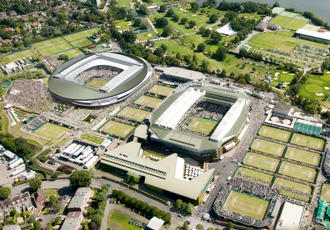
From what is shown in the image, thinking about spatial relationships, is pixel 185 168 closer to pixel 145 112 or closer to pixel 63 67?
pixel 145 112

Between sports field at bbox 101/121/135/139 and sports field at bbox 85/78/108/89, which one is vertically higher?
sports field at bbox 85/78/108/89

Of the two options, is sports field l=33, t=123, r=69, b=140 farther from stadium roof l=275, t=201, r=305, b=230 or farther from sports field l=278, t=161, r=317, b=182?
stadium roof l=275, t=201, r=305, b=230

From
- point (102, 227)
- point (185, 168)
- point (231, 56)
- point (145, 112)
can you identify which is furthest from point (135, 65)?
point (102, 227)

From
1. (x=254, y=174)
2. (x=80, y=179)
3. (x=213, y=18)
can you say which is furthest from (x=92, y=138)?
(x=213, y=18)

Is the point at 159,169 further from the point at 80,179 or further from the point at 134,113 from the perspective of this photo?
the point at 134,113

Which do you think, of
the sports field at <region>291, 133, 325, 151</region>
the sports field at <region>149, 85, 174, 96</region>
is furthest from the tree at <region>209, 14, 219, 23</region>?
the sports field at <region>291, 133, 325, 151</region>

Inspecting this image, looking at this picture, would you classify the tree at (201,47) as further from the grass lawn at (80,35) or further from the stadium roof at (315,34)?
the grass lawn at (80,35)
